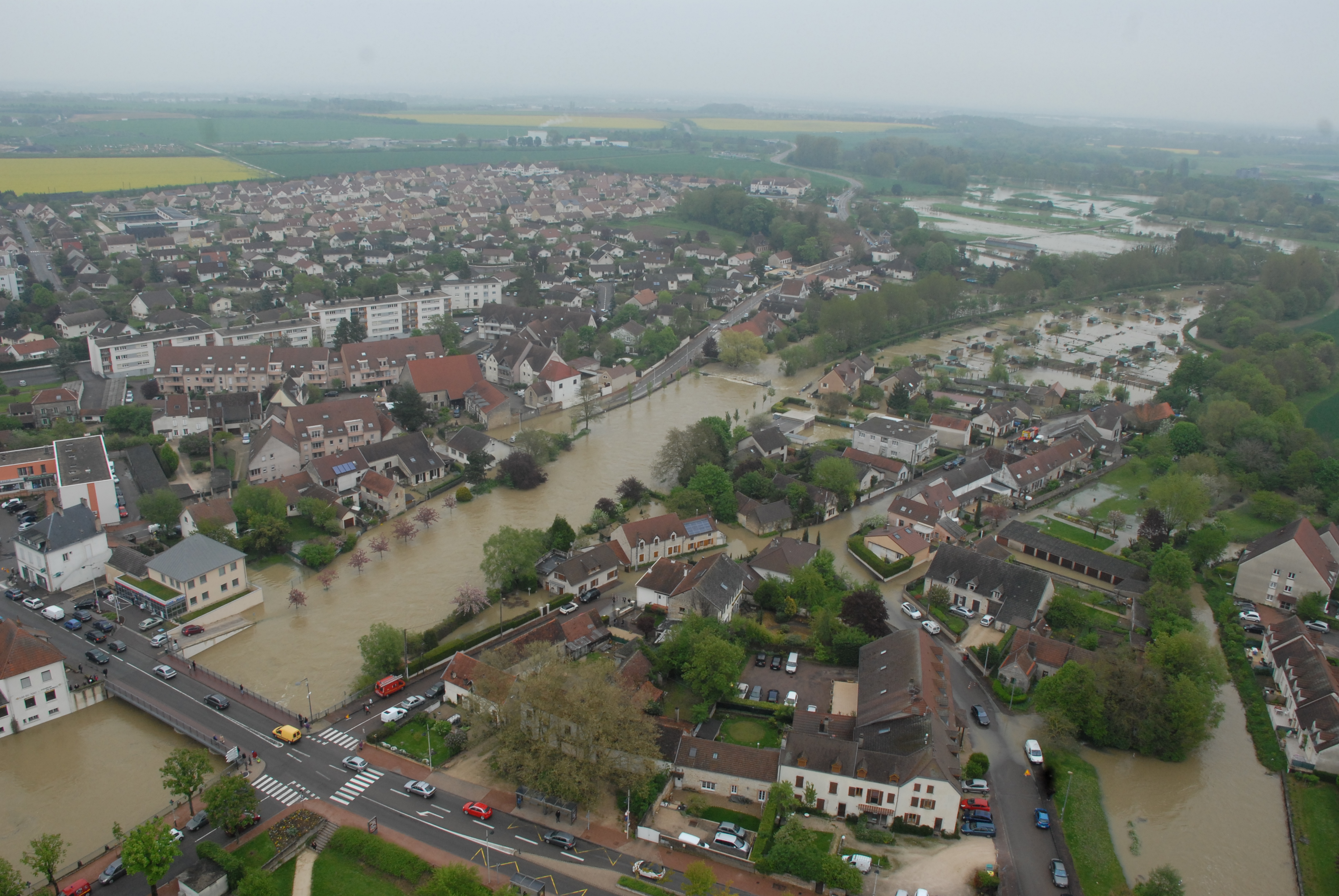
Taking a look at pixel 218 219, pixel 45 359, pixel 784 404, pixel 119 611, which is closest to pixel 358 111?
pixel 218 219

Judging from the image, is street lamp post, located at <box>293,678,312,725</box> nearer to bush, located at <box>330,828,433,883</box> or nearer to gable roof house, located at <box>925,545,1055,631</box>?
bush, located at <box>330,828,433,883</box>

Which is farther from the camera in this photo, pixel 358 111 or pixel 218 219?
pixel 358 111

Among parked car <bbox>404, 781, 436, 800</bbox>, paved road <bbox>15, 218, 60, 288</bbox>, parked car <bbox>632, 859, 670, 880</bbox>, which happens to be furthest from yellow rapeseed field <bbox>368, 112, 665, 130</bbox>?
parked car <bbox>632, 859, 670, 880</bbox>

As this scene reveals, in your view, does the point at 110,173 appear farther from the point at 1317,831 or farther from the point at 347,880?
the point at 1317,831

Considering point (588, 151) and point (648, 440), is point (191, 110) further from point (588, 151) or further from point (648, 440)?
point (648, 440)

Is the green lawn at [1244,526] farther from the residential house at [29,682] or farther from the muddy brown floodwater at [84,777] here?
the residential house at [29,682]

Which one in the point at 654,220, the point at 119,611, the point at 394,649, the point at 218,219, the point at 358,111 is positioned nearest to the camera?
the point at 394,649

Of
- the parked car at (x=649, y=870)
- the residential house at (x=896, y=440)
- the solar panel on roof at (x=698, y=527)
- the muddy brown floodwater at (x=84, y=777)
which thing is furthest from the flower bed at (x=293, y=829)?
the residential house at (x=896, y=440)
